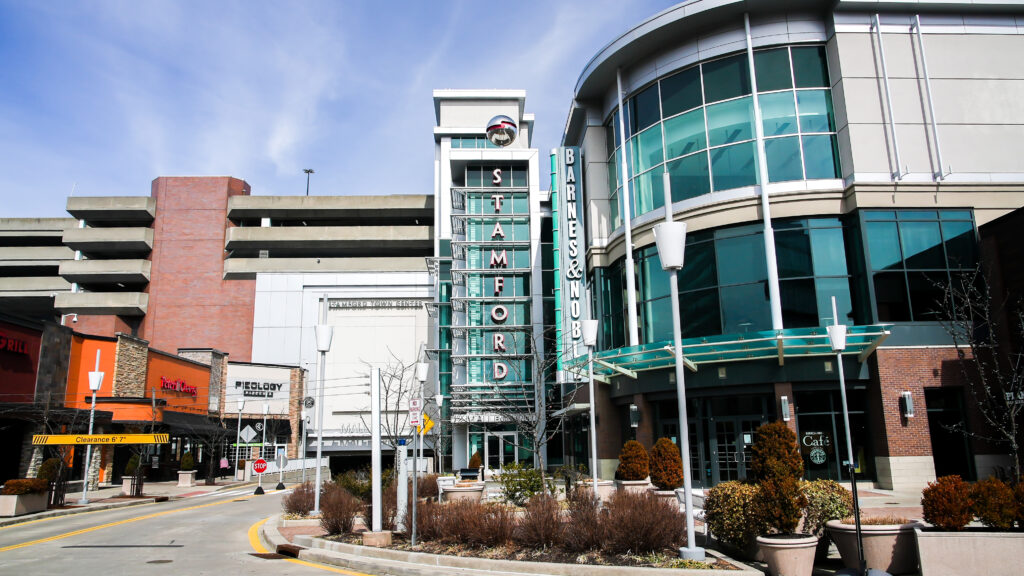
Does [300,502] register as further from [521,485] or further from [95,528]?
[521,485]

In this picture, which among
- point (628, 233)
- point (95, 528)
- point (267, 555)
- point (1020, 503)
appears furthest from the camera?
point (628, 233)

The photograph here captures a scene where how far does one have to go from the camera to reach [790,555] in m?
10.4

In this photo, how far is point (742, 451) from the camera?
2733 centimetres

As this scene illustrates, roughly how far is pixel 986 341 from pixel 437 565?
75.2ft

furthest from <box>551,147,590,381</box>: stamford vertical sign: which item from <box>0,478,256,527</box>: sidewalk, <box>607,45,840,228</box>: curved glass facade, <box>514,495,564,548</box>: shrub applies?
<box>514,495,564,548</box>: shrub

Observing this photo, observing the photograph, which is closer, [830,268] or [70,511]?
[70,511]

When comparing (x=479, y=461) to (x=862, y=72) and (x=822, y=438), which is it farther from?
(x=862, y=72)

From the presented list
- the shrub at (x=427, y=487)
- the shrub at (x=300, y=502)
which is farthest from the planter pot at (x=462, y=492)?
the shrub at (x=300, y=502)

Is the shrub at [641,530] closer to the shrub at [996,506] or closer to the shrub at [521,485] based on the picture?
the shrub at [996,506]

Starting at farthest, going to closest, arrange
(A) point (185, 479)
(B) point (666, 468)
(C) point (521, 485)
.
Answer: (A) point (185, 479) → (B) point (666, 468) → (C) point (521, 485)

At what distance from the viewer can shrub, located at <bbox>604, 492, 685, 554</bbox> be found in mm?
11344

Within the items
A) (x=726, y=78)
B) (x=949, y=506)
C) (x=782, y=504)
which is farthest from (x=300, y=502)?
(x=726, y=78)

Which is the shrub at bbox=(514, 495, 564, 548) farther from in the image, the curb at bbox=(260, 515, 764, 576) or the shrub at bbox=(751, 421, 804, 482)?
the shrub at bbox=(751, 421, 804, 482)

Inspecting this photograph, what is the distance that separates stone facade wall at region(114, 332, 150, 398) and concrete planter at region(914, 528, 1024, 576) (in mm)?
40407
